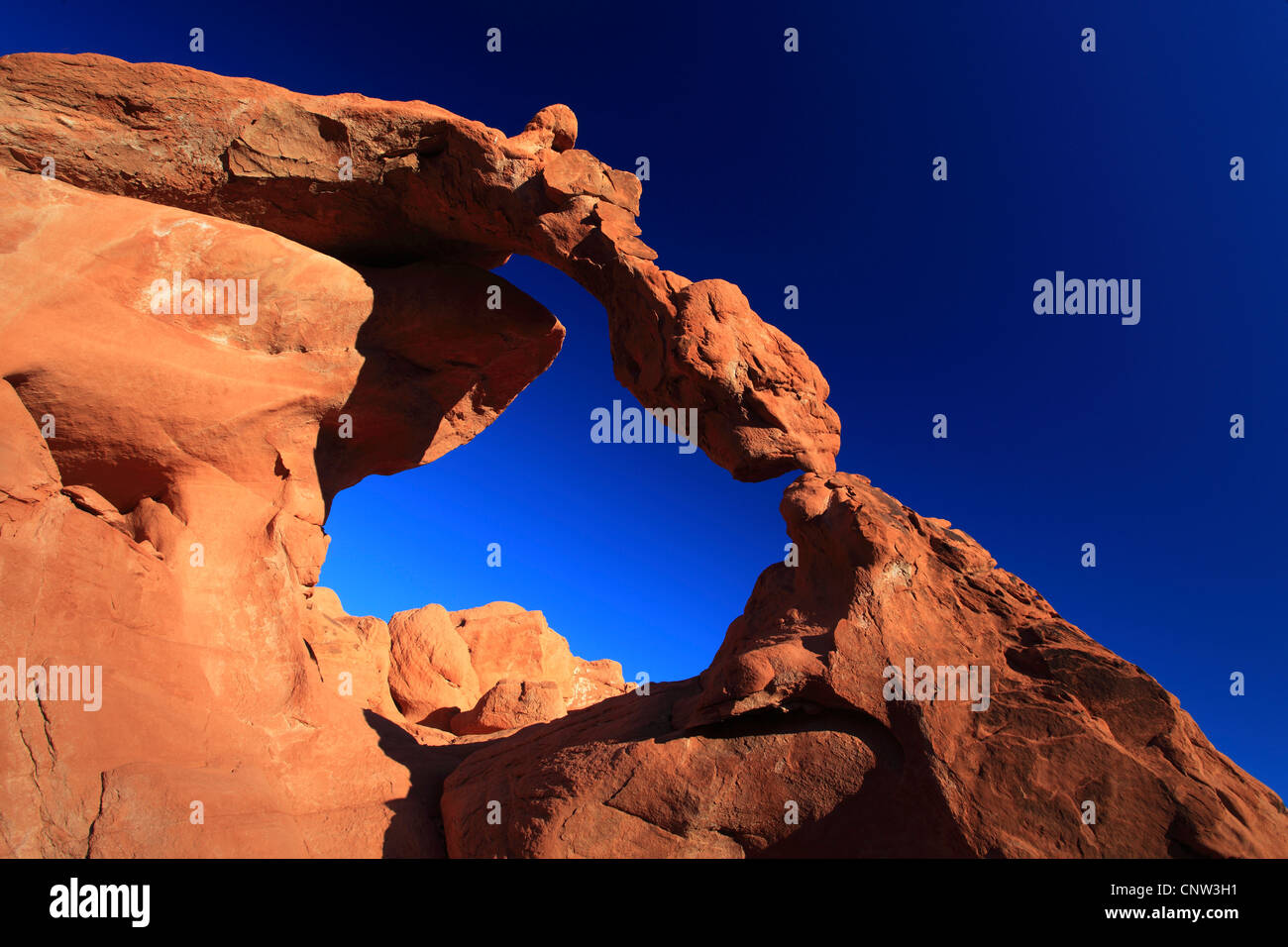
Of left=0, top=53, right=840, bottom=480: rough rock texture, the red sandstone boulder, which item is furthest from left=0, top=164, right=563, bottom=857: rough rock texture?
the red sandstone boulder

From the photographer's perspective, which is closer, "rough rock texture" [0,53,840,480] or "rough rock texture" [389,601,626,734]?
"rough rock texture" [0,53,840,480]

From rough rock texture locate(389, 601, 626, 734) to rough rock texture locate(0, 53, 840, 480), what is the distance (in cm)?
601

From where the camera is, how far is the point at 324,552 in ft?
24.5

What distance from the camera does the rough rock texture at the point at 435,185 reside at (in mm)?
6797

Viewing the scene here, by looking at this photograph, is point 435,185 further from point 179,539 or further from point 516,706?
point 516,706

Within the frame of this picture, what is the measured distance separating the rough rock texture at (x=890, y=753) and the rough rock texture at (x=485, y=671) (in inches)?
195

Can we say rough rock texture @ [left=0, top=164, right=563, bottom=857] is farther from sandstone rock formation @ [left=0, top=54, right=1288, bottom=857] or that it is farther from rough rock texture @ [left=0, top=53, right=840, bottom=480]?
rough rock texture @ [left=0, top=53, right=840, bottom=480]

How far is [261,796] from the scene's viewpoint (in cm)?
524

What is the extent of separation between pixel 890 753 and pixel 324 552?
6.10 metres

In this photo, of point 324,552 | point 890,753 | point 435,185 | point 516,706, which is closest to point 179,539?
point 324,552

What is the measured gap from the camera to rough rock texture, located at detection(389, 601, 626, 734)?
10.8m

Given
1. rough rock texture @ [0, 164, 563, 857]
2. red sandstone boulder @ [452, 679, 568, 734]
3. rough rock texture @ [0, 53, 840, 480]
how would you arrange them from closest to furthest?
rough rock texture @ [0, 164, 563, 857], rough rock texture @ [0, 53, 840, 480], red sandstone boulder @ [452, 679, 568, 734]

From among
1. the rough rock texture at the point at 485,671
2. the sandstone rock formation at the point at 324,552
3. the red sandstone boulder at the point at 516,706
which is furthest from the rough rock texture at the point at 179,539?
the rough rock texture at the point at 485,671

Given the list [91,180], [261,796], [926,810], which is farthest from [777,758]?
[91,180]
